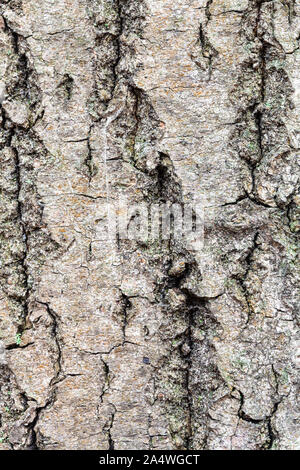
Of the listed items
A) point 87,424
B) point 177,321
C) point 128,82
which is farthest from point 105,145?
point 87,424

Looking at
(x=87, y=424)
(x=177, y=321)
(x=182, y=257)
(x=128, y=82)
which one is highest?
(x=128, y=82)

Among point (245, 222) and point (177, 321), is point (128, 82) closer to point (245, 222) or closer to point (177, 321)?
point (245, 222)

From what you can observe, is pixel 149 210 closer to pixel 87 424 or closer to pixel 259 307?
pixel 259 307

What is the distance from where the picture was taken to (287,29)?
130cm

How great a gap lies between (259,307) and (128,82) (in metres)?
0.77

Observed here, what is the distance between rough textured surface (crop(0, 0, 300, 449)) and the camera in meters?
1.31

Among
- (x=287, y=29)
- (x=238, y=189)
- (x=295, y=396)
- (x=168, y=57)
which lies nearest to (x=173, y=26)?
(x=168, y=57)

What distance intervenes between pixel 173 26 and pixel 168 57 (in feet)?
0.29

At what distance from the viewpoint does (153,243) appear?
4.46 ft

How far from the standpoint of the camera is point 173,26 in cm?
131

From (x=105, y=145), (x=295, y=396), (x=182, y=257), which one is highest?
(x=105, y=145)

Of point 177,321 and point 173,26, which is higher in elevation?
point 173,26

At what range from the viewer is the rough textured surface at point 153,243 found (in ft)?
4.29

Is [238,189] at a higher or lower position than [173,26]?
lower
